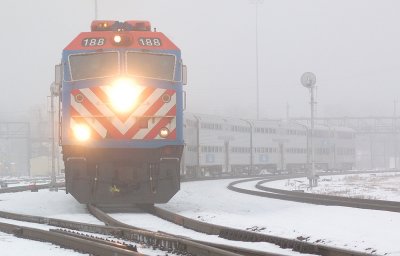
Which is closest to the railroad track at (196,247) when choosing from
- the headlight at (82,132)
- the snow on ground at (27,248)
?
the snow on ground at (27,248)

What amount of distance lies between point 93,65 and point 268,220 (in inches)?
221

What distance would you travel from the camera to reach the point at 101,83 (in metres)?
14.7

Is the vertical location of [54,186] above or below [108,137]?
below

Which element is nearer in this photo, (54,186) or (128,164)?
(128,164)

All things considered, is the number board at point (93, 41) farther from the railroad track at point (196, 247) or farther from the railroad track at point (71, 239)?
the railroad track at point (196, 247)

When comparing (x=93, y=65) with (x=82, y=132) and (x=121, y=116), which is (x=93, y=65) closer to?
(x=121, y=116)

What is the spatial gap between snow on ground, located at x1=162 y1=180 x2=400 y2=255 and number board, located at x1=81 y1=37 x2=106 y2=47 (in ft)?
15.8

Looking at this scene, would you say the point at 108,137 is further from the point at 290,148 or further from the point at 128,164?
the point at 290,148

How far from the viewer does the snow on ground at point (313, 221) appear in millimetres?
9523

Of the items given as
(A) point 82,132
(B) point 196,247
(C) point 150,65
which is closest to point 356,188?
(C) point 150,65

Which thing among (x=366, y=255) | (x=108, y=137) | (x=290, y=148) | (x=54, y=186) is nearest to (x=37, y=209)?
(x=108, y=137)

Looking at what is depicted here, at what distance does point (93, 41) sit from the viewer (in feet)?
49.8

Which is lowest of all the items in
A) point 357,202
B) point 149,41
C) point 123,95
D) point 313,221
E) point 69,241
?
point 357,202

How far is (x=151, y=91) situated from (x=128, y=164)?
6.03ft
